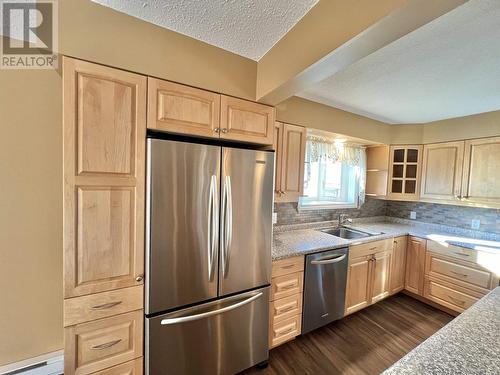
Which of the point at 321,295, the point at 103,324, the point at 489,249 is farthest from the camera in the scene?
the point at 489,249

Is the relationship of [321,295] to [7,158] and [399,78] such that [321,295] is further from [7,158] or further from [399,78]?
[7,158]

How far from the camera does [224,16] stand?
119 centimetres

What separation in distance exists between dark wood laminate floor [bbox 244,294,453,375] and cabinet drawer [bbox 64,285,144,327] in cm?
113

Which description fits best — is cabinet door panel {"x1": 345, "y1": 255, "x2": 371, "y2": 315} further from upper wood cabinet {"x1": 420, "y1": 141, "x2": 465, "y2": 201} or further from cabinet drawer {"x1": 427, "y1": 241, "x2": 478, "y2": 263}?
upper wood cabinet {"x1": 420, "y1": 141, "x2": 465, "y2": 201}

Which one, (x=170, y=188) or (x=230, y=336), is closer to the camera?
(x=170, y=188)

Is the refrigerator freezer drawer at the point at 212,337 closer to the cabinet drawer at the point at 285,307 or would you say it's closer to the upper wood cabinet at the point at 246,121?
the cabinet drawer at the point at 285,307

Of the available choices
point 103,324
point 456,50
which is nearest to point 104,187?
point 103,324

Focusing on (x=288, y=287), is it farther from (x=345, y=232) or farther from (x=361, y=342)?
(x=345, y=232)

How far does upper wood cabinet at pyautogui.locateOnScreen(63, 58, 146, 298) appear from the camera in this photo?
1090 millimetres

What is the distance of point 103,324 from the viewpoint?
3.89ft

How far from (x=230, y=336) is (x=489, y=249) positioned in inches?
108

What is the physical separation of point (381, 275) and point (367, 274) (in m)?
0.30

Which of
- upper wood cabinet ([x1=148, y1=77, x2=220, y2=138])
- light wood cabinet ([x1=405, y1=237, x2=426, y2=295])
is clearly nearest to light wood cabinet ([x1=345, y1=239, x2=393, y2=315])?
light wood cabinet ([x1=405, y1=237, x2=426, y2=295])

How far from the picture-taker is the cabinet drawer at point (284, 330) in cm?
182
